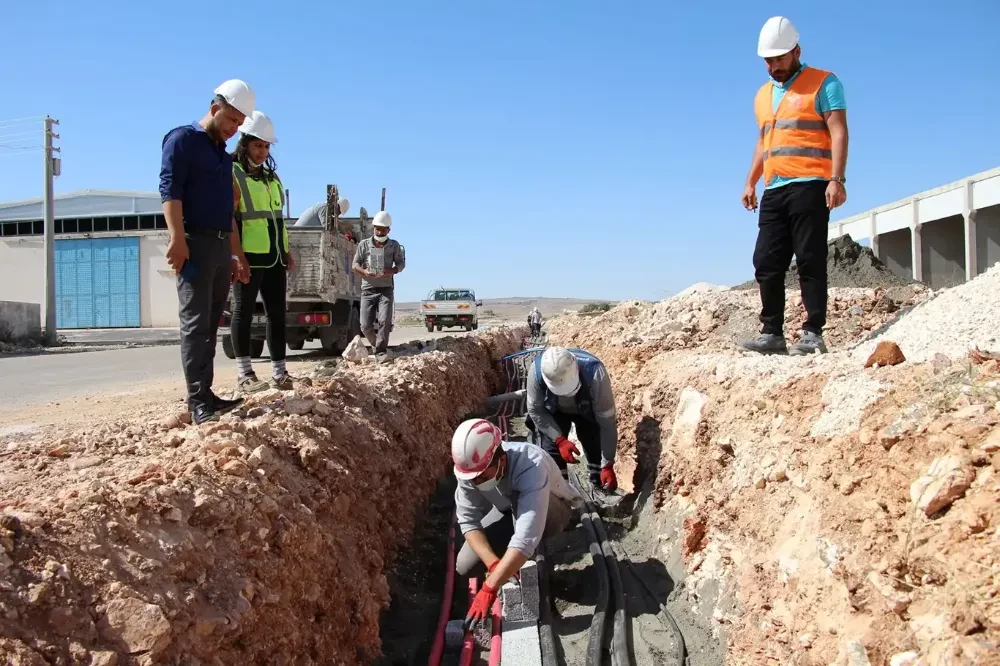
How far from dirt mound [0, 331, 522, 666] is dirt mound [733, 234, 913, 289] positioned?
7978mm

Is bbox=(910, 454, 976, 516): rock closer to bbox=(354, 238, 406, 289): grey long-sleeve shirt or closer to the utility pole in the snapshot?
bbox=(354, 238, 406, 289): grey long-sleeve shirt

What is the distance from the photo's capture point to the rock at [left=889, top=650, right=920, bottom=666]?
2.04 metres

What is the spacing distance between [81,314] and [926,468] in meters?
30.8

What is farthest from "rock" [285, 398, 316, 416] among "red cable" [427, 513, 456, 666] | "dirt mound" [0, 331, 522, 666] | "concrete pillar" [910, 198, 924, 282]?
"concrete pillar" [910, 198, 924, 282]

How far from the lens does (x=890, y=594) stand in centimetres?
222

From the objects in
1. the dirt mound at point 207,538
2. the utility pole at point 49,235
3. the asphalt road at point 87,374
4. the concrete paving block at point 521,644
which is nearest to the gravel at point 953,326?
the concrete paving block at point 521,644

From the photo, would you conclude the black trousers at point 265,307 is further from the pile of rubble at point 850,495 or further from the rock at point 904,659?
the rock at point 904,659

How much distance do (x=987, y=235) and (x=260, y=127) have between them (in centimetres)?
1787

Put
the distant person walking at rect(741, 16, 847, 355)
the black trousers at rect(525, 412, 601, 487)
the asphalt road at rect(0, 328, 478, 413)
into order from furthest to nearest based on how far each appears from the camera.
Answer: the asphalt road at rect(0, 328, 478, 413) → the black trousers at rect(525, 412, 601, 487) → the distant person walking at rect(741, 16, 847, 355)

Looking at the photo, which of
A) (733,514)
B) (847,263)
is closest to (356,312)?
Result: (847,263)

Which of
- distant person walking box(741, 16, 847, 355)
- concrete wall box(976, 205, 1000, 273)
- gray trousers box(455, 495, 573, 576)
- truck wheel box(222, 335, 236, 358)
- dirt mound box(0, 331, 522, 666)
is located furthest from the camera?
concrete wall box(976, 205, 1000, 273)

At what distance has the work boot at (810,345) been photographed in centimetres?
458

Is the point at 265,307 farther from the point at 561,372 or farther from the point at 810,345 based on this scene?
the point at 810,345

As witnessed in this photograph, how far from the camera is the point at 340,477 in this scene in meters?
3.75
